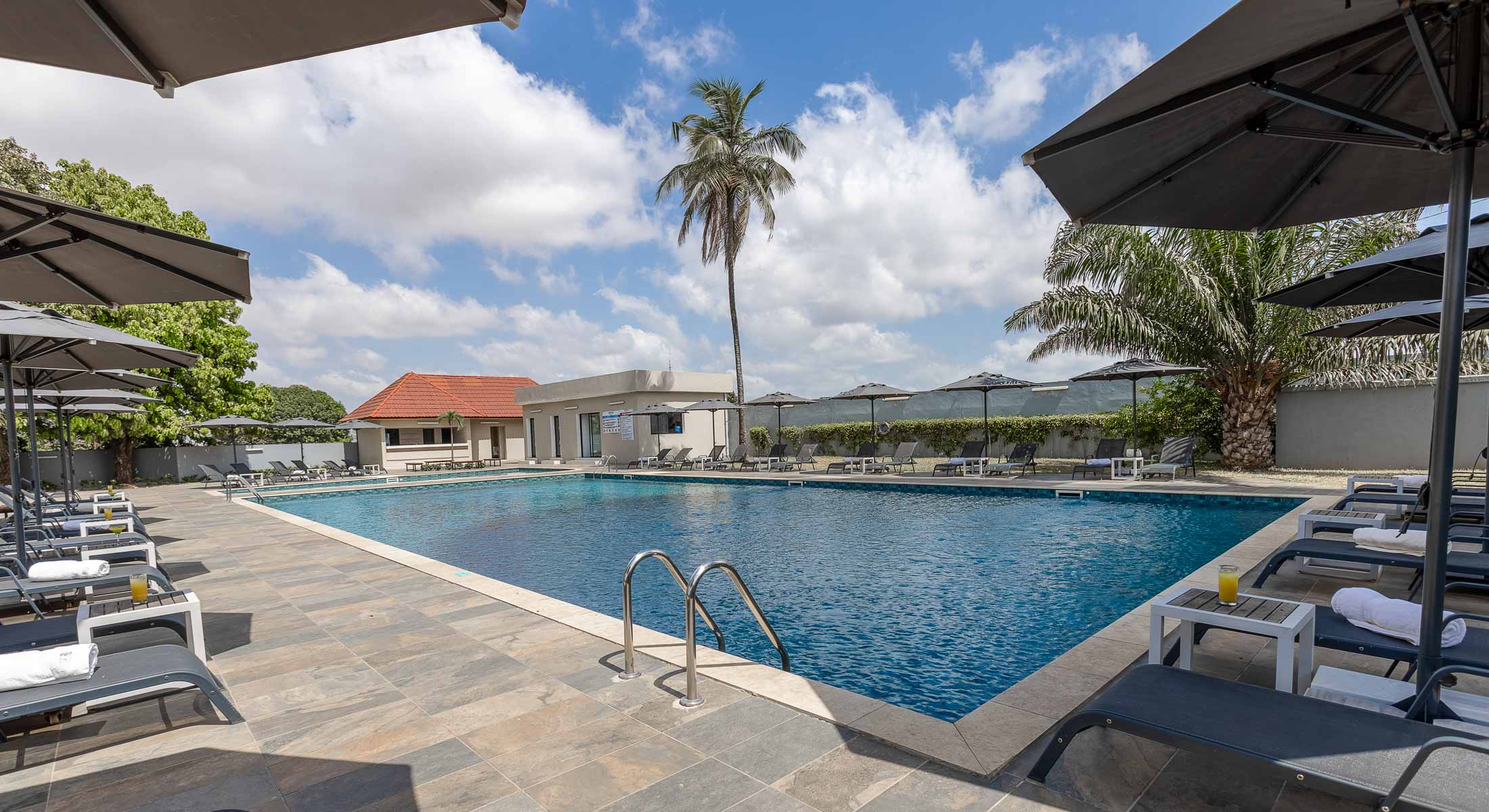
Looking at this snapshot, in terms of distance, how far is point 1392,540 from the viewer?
4711 millimetres

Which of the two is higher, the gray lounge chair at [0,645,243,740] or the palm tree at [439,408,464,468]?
the palm tree at [439,408,464,468]

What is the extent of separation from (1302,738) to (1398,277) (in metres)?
4.42

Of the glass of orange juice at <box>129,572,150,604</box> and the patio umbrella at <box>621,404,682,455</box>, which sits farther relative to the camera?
the patio umbrella at <box>621,404,682,455</box>

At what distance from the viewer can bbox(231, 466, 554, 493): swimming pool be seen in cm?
1973

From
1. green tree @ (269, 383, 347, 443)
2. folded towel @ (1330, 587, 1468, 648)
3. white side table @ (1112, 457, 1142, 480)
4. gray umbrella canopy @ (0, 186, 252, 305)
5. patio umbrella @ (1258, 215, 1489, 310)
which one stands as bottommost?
white side table @ (1112, 457, 1142, 480)

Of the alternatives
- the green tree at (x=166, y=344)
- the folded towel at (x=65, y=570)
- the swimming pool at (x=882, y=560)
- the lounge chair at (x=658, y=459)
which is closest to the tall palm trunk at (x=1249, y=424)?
the swimming pool at (x=882, y=560)

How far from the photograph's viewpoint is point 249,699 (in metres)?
3.63

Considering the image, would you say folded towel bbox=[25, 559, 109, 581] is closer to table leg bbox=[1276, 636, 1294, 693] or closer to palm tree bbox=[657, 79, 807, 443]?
table leg bbox=[1276, 636, 1294, 693]

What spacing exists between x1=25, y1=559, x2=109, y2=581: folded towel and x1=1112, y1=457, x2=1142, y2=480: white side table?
576 inches

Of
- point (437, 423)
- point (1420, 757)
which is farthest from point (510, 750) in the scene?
point (437, 423)

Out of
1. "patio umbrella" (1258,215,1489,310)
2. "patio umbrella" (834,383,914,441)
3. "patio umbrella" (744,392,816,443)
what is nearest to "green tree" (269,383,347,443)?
"patio umbrella" (744,392,816,443)

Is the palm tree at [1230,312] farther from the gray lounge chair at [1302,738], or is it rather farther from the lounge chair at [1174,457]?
the gray lounge chair at [1302,738]

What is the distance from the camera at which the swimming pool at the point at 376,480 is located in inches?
777

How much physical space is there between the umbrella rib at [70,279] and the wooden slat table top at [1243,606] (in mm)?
6504
